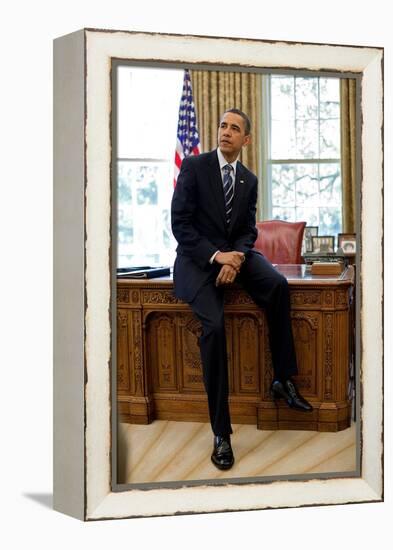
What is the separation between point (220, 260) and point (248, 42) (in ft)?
3.50

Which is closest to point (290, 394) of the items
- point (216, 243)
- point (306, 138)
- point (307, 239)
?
point (216, 243)

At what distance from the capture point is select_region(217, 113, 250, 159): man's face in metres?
3.99

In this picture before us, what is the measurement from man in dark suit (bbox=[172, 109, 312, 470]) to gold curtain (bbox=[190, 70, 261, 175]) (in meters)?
2.70

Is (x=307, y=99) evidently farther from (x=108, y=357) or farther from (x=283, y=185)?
(x=108, y=357)

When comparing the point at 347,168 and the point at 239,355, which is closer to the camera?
the point at 239,355

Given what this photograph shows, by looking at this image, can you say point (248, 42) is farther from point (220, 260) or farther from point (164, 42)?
point (220, 260)

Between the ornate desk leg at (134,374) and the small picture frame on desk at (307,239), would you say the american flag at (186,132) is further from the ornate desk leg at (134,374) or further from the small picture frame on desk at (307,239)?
the ornate desk leg at (134,374)

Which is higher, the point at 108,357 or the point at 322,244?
the point at 322,244

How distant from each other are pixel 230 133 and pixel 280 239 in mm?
2274

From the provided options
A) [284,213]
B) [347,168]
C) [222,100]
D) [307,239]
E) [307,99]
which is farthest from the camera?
[307,99]

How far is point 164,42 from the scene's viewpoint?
348cm

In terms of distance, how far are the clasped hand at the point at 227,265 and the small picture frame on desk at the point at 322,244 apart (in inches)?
93.7

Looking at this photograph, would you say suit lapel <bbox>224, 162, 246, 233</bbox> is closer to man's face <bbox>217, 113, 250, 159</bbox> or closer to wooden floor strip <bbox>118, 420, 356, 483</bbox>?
man's face <bbox>217, 113, 250, 159</bbox>

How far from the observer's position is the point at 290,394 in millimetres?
4207
